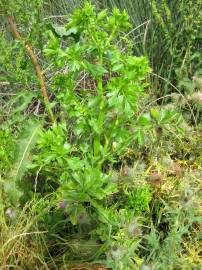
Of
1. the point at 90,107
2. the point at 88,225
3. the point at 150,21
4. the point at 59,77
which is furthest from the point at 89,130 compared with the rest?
the point at 150,21

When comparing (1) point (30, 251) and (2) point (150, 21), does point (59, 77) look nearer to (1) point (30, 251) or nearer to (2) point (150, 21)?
(1) point (30, 251)

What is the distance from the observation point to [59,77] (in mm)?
1997

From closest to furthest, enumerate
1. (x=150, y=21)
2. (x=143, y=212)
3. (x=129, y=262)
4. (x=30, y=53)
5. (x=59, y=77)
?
1. (x=129, y=262)
2. (x=59, y=77)
3. (x=143, y=212)
4. (x=30, y=53)
5. (x=150, y=21)

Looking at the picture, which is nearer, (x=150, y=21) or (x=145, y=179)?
(x=145, y=179)

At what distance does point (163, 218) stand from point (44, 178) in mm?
533

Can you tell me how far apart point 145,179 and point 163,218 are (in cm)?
19

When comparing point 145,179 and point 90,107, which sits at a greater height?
point 90,107

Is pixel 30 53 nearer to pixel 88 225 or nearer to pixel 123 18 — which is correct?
pixel 123 18

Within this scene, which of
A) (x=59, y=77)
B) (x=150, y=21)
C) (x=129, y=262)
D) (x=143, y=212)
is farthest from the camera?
(x=150, y=21)

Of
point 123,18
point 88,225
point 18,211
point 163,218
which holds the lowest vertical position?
point 163,218

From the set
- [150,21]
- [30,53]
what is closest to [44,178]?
[30,53]

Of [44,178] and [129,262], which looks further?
[44,178]

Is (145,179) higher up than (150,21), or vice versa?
(150,21)

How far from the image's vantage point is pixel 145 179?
2303 mm
